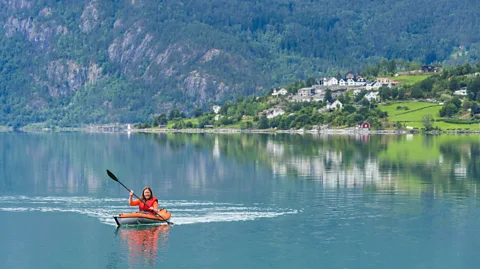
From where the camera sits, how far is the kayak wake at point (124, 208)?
60688mm

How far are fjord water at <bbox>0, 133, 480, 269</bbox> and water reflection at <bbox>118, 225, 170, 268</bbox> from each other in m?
0.07

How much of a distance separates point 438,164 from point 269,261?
56.2 metres

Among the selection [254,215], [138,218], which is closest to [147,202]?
[138,218]

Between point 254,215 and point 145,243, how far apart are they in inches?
428

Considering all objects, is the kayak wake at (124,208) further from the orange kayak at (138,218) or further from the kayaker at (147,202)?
the kayaker at (147,202)

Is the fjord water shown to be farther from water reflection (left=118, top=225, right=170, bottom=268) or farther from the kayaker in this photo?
the kayaker

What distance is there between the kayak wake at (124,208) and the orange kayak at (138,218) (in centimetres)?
128

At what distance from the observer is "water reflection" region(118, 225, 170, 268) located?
48.4 meters

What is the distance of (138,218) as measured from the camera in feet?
189

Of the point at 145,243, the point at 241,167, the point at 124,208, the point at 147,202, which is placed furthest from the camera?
the point at 241,167

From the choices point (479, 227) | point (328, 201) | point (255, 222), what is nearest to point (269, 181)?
point (328, 201)

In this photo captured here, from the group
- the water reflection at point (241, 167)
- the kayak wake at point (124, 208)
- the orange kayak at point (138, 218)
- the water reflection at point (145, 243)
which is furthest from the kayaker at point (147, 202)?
the water reflection at point (241, 167)

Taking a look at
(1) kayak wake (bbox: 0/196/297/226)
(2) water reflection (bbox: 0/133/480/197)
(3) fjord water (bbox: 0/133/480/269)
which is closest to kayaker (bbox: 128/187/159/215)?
(3) fjord water (bbox: 0/133/480/269)

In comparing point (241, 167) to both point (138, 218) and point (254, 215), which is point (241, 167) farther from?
point (138, 218)
